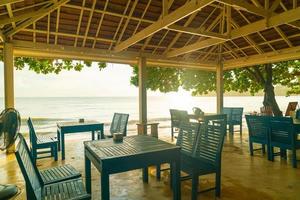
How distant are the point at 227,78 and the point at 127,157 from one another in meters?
11.0

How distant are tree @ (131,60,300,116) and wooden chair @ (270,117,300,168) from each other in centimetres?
693

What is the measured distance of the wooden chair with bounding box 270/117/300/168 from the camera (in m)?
4.34

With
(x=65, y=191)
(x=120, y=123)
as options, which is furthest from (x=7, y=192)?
(x=120, y=123)

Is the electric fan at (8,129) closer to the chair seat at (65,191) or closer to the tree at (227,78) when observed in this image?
the chair seat at (65,191)

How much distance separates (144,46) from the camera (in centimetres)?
779

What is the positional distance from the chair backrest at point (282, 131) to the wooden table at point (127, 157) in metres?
2.92

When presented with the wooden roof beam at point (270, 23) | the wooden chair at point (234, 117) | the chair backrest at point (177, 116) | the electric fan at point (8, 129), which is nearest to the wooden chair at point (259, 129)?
the wooden roof beam at point (270, 23)

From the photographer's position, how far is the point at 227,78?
12.3 m

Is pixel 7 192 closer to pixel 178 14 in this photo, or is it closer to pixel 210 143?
pixel 210 143

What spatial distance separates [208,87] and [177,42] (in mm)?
4832

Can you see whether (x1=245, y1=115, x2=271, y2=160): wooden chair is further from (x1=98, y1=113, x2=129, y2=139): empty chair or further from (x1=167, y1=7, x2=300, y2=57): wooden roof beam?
(x1=98, y1=113, x2=129, y2=139): empty chair

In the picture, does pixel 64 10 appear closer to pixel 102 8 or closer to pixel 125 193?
pixel 102 8

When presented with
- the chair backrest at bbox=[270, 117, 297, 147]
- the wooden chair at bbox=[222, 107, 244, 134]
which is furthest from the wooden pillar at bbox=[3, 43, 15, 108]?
the wooden chair at bbox=[222, 107, 244, 134]

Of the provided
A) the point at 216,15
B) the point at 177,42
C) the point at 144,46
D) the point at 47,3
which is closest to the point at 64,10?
the point at 47,3
